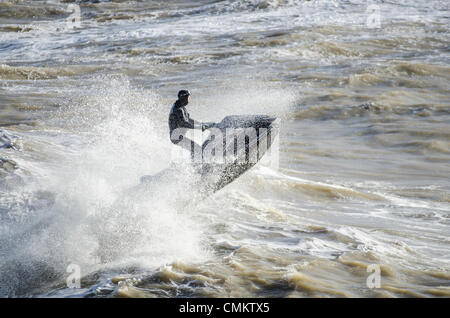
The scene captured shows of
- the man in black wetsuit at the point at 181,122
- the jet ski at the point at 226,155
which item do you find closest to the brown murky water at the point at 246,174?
the jet ski at the point at 226,155

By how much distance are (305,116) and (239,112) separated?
6.88 feet

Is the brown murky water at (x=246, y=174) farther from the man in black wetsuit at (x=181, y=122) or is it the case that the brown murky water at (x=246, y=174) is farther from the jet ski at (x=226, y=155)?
the man in black wetsuit at (x=181, y=122)

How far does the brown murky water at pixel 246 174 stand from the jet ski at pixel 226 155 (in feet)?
0.83

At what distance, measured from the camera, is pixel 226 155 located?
31.1 feet

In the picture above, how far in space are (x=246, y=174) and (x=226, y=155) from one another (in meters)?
1.95

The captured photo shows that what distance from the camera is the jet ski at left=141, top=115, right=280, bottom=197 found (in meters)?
8.84

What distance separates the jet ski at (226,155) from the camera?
884 centimetres

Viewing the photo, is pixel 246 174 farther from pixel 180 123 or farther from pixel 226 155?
pixel 180 123

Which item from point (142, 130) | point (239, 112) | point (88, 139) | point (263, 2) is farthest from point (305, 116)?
point (263, 2)

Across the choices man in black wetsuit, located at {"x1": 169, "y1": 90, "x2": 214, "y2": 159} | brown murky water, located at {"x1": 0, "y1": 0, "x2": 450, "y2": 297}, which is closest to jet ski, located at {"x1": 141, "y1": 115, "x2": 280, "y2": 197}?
brown murky water, located at {"x1": 0, "y1": 0, "x2": 450, "y2": 297}

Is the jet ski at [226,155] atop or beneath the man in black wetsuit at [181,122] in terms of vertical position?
beneath

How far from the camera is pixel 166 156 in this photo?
457 inches

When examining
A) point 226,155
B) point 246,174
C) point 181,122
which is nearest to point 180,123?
point 181,122
